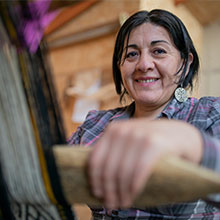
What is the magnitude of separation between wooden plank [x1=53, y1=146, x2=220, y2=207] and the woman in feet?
0.05

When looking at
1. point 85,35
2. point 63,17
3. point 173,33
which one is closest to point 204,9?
point 173,33

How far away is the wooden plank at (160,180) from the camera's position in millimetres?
232

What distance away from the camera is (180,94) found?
2.34 feet

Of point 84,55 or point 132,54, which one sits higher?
point 84,55

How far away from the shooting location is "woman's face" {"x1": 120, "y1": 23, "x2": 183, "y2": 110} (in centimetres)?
69

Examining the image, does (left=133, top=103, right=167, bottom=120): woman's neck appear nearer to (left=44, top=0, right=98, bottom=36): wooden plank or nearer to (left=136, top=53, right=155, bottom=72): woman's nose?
(left=136, top=53, right=155, bottom=72): woman's nose

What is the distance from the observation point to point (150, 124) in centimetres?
25

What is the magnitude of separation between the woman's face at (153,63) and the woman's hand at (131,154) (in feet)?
1.49

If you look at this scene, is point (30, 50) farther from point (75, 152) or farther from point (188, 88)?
point (188, 88)

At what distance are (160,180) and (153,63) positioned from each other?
50cm

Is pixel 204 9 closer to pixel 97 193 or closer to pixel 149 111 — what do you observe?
pixel 149 111

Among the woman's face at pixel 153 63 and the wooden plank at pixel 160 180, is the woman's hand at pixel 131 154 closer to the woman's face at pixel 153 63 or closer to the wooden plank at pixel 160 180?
the wooden plank at pixel 160 180

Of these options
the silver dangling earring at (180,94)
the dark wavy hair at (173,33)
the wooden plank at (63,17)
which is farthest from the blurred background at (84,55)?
the silver dangling earring at (180,94)

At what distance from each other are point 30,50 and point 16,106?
0.07 metres
